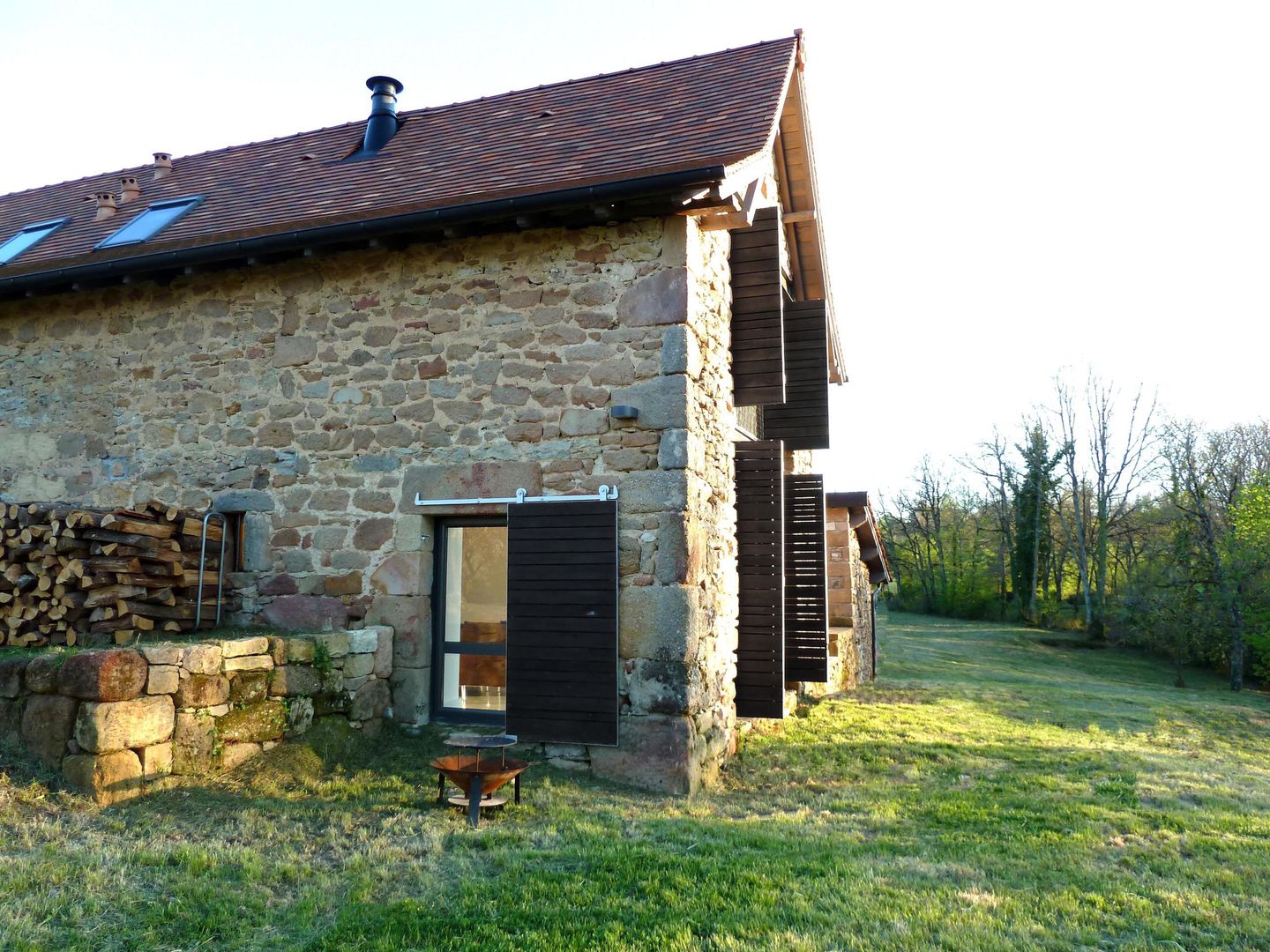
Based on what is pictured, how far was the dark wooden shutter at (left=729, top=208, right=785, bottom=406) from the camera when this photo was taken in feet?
25.6

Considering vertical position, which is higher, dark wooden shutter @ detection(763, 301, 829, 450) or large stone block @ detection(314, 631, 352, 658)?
dark wooden shutter @ detection(763, 301, 829, 450)

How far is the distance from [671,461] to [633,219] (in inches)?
74.8

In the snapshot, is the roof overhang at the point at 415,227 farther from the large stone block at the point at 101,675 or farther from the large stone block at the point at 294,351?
the large stone block at the point at 101,675

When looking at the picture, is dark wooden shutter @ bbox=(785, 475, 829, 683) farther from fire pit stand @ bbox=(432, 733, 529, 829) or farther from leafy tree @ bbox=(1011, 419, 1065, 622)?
leafy tree @ bbox=(1011, 419, 1065, 622)

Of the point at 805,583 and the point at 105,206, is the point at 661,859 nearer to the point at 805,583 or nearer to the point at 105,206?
the point at 805,583

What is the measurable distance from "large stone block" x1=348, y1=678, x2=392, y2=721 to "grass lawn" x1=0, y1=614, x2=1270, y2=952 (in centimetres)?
21

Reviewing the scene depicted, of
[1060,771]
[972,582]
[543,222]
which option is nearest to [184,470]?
[543,222]

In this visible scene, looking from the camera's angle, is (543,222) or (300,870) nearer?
(300,870)

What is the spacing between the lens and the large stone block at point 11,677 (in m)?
5.12

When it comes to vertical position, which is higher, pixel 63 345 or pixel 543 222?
pixel 543 222

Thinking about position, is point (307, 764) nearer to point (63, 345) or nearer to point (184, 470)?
point (184, 470)

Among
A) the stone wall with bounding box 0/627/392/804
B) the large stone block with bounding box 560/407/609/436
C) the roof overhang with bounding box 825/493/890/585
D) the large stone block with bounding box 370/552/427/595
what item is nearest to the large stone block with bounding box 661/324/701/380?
the large stone block with bounding box 560/407/609/436

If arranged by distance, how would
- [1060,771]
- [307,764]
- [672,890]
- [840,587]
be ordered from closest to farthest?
1. [672,890]
2. [307,764]
3. [1060,771]
4. [840,587]

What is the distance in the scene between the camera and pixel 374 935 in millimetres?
3408
